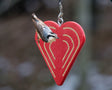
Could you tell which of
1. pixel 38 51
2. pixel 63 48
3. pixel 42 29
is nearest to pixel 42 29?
pixel 42 29

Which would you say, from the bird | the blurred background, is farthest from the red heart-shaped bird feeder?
the blurred background

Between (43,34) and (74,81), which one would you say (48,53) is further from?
(74,81)

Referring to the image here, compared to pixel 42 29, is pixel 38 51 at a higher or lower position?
lower

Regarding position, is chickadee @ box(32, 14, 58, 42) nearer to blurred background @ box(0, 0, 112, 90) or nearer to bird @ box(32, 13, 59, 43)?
bird @ box(32, 13, 59, 43)

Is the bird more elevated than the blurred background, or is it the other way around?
the bird

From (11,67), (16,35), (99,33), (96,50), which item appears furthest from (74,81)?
(16,35)

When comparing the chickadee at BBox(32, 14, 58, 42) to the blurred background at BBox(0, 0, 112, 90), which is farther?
the blurred background at BBox(0, 0, 112, 90)

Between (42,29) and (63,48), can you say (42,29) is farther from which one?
(63,48)
